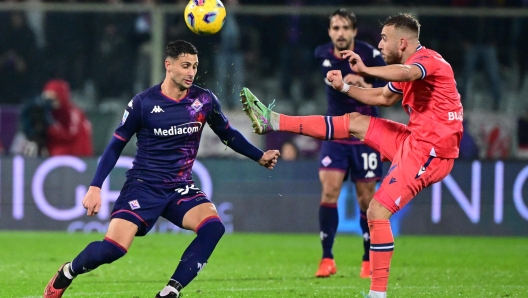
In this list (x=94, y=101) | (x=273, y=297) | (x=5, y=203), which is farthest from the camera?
(x=94, y=101)

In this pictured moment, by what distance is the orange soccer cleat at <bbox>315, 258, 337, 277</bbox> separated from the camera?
8.48 metres

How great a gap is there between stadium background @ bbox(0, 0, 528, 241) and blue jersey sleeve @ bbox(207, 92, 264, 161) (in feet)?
19.6

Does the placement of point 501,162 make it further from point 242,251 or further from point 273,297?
point 273,297

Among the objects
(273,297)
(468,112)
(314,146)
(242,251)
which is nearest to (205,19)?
(273,297)

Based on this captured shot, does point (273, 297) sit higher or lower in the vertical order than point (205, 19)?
lower

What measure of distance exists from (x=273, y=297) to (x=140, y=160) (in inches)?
59.6

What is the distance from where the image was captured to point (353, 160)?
8.83m

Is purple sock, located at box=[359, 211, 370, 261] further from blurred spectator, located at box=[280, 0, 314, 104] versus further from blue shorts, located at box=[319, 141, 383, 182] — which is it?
blurred spectator, located at box=[280, 0, 314, 104]

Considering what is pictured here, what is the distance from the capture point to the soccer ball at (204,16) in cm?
720

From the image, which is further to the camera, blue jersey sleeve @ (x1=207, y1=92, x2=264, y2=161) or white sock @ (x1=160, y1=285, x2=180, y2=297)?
blue jersey sleeve @ (x1=207, y1=92, x2=264, y2=161)

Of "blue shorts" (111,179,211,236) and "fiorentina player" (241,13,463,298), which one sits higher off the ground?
"fiorentina player" (241,13,463,298)

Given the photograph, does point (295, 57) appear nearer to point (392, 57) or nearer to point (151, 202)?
point (392, 57)

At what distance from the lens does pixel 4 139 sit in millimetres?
13180

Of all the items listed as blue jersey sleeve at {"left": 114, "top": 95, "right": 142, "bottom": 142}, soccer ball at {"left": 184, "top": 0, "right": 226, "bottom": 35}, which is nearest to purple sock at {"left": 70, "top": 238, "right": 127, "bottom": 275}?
blue jersey sleeve at {"left": 114, "top": 95, "right": 142, "bottom": 142}
